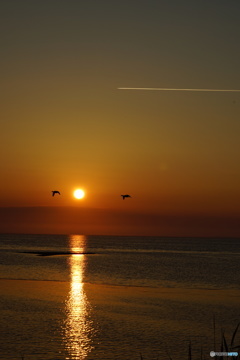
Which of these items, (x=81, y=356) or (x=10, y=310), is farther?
(x=10, y=310)

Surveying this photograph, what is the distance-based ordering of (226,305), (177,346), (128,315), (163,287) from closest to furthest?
(177,346) < (128,315) < (226,305) < (163,287)

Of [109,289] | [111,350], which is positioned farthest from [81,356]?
[109,289]

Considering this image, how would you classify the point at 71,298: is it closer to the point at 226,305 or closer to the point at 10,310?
the point at 10,310

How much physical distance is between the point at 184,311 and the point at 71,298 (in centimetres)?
1190

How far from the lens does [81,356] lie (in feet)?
88.1

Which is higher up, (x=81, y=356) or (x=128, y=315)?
(x=128, y=315)

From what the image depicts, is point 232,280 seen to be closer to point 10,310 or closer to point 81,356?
point 10,310

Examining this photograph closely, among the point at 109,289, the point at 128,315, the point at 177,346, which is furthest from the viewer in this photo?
the point at 109,289

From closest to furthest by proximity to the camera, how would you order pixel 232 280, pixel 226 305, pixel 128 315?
1. pixel 128 315
2. pixel 226 305
3. pixel 232 280

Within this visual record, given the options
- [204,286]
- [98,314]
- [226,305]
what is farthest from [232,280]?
[98,314]

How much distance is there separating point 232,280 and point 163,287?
17416mm

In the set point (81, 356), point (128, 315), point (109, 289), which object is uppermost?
point (109, 289)

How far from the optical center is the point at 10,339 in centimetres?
2994

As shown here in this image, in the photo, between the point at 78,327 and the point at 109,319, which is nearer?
the point at 78,327
